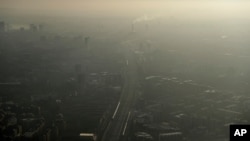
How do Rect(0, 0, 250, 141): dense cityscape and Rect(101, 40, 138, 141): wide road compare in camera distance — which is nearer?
Rect(101, 40, 138, 141): wide road

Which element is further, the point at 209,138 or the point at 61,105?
the point at 61,105

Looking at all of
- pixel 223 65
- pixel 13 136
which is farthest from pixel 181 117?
pixel 223 65

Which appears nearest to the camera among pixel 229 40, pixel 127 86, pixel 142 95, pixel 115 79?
pixel 142 95

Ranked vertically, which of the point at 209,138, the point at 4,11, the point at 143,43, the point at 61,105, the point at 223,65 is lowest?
the point at 209,138

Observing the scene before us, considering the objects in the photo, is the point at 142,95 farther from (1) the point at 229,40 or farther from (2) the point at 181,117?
(1) the point at 229,40

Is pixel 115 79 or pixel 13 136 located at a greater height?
pixel 115 79

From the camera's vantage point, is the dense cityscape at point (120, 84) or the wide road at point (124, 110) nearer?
the wide road at point (124, 110)

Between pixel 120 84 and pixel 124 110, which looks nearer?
pixel 124 110

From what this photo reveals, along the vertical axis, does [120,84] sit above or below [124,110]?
above
